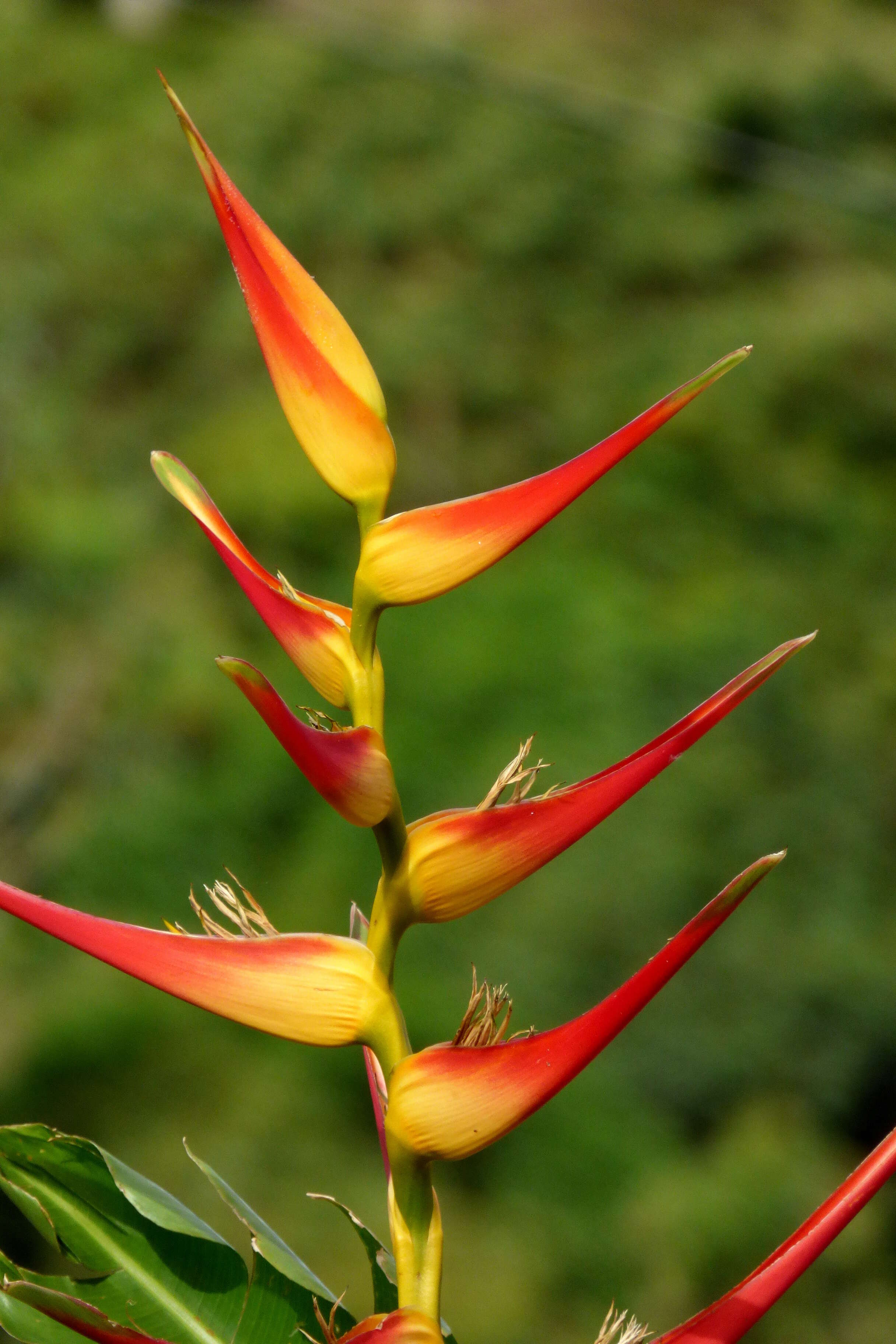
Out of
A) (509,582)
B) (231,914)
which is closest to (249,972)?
(231,914)

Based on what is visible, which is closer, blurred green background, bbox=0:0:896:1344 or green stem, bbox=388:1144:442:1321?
green stem, bbox=388:1144:442:1321

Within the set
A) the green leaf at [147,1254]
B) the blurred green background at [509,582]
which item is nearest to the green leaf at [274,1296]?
the green leaf at [147,1254]

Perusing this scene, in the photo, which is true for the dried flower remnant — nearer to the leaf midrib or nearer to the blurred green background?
the leaf midrib

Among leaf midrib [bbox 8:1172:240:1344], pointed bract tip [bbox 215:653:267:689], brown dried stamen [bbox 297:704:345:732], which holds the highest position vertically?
pointed bract tip [bbox 215:653:267:689]

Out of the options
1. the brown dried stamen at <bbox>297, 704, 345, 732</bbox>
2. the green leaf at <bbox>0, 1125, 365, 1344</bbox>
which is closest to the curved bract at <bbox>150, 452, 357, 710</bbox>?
the brown dried stamen at <bbox>297, 704, 345, 732</bbox>

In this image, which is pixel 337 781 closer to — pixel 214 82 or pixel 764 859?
pixel 764 859

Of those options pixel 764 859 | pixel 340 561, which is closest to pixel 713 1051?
pixel 340 561
